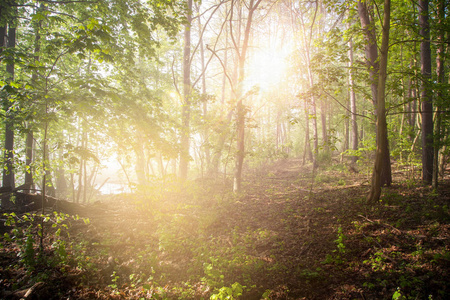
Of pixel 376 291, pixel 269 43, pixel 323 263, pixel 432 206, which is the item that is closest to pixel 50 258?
pixel 323 263

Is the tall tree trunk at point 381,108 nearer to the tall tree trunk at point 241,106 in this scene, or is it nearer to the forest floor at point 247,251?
the forest floor at point 247,251

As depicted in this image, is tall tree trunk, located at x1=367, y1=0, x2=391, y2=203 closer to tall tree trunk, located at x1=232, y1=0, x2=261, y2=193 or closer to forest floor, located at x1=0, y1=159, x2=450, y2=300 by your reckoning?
forest floor, located at x1=0, y1=159, x2=450, y2=300

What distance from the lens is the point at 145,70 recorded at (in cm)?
1470

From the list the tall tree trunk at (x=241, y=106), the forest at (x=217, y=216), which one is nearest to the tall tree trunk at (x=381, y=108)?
the forest at (x=217, y=216)

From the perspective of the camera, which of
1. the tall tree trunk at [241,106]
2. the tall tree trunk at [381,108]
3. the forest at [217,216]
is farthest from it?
the tall tree trunk at [241,106]

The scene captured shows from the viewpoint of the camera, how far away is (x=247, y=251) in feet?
14.2

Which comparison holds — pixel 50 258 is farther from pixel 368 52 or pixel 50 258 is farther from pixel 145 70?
pixel 145 70

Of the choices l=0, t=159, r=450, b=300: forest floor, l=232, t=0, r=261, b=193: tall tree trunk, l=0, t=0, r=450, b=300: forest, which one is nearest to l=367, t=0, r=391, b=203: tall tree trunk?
l=0, t=0, r=450, b=300: forest

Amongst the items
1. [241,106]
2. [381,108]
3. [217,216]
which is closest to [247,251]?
[217,216]

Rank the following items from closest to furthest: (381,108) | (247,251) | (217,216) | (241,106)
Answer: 1. (247,251)
2. (381,108)
3. (217,216)
4. (241,106)

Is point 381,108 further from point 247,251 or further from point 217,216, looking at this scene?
point 217,216

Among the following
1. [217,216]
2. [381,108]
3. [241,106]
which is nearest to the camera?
[381,108]

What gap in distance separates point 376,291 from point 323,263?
2.77 ft

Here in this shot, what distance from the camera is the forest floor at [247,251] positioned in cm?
295
